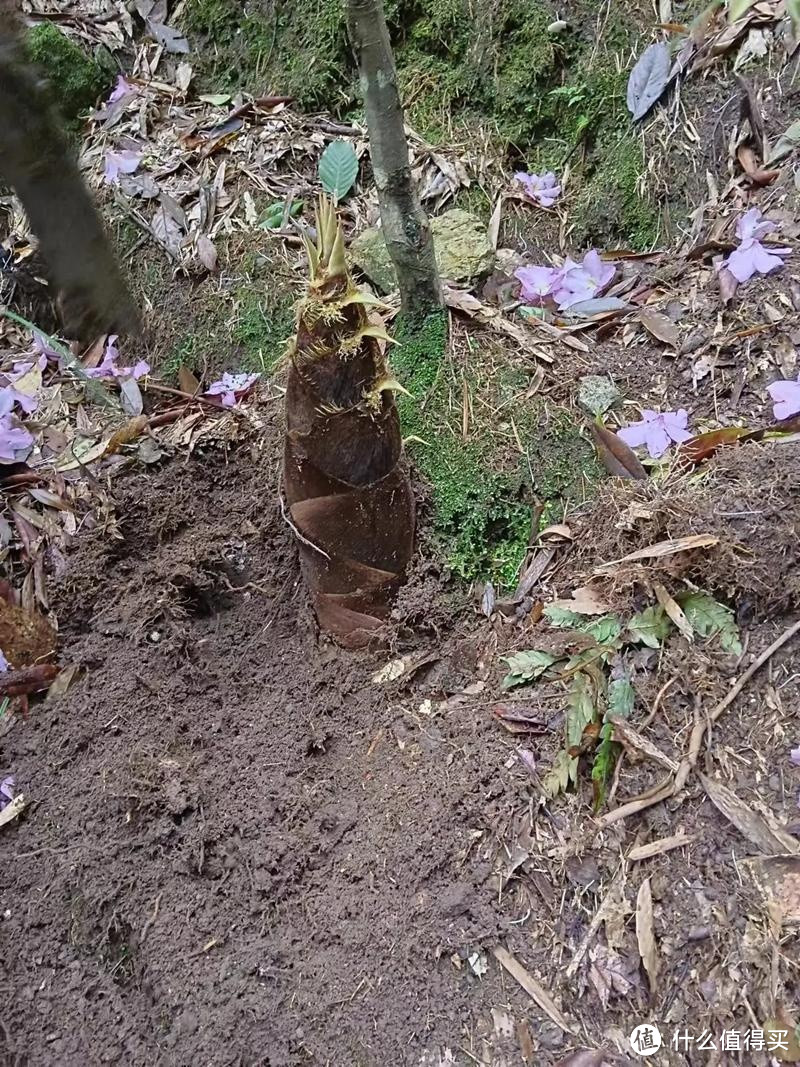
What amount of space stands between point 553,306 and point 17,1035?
1905 millimetres

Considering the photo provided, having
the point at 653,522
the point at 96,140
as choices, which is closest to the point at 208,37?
the point at 96,140

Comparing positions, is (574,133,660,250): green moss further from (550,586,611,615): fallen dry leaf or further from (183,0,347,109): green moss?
(550,586,611,615): fallen dry leaf

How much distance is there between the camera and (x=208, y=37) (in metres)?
2.58

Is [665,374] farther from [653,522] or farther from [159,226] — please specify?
[159,226]

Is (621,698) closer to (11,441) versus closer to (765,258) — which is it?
(765,258)

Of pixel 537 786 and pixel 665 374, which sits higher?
pixel 665 374

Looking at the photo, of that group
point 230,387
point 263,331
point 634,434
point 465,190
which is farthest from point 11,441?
point 634,434

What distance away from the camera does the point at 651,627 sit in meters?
1.34

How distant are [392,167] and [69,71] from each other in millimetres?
1671

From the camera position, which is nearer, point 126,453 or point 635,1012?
point 635,1012

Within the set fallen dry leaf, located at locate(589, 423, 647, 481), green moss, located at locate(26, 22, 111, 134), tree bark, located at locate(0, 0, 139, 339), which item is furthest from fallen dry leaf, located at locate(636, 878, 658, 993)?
green moss, located at locate(26, 22, 111, 134)

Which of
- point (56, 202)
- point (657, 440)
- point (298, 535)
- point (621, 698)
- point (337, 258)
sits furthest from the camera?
point (56, 202)

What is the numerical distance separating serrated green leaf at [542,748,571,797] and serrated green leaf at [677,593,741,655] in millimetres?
326

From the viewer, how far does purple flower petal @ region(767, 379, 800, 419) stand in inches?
60.4
